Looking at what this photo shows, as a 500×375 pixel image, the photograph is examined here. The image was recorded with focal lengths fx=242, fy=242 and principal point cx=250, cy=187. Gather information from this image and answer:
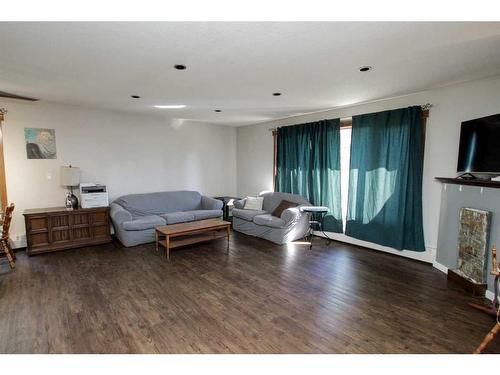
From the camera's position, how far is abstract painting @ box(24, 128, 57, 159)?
3943 millimetres

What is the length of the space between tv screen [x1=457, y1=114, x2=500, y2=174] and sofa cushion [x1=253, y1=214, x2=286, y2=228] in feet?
8.40

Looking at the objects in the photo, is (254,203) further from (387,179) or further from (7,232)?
(7,232)

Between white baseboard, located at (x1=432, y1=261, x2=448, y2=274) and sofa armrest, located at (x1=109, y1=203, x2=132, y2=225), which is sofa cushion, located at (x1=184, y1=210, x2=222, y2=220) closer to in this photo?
sofa armrest, located at (x1=109, y1=203, x2=132, y2=225)

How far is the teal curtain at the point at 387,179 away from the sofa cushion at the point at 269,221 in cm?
122

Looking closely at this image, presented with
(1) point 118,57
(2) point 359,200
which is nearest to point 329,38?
(1) point 118,57

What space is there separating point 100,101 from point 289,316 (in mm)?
4125

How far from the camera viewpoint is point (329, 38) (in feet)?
6.15

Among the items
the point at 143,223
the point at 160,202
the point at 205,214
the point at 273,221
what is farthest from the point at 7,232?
the point at 273,221

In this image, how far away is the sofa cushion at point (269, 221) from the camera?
4289 mm

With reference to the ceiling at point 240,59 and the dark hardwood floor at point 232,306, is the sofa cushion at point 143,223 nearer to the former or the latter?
the dark hardwood floor at point 232,306

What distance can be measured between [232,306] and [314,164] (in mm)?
3210
